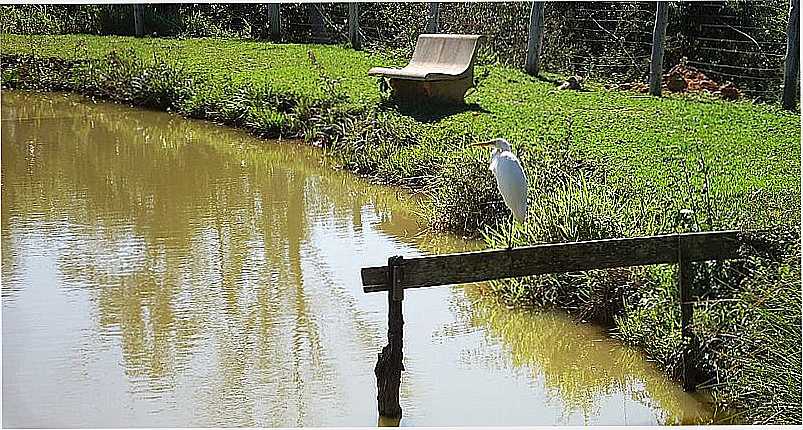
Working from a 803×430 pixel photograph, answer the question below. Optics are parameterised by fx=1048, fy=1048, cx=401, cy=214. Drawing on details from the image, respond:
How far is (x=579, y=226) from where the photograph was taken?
4.96 m

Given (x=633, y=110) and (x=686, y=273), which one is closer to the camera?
(x=686, y=273)

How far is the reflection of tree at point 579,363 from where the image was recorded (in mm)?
4074

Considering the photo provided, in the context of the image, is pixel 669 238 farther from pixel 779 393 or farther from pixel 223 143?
pixel 223 143

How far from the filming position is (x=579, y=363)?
177 inches

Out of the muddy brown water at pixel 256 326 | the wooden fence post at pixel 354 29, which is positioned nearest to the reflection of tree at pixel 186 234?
the muddy brown water at pixel 256 326

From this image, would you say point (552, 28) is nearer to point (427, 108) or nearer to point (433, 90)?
point (433, 90)

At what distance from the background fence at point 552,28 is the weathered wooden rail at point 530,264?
19.1 feet

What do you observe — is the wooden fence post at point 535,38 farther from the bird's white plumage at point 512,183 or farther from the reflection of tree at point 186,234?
the bird's white plumage at point 512,183

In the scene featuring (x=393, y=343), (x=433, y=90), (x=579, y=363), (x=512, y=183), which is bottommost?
(x=579, y=363)

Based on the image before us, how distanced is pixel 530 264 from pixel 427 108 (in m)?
5.68

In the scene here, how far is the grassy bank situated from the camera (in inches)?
152

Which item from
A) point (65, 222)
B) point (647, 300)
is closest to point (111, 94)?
point (65, 222)

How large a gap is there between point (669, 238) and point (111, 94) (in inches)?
328

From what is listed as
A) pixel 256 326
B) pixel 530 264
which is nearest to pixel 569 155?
pixel 256 326
